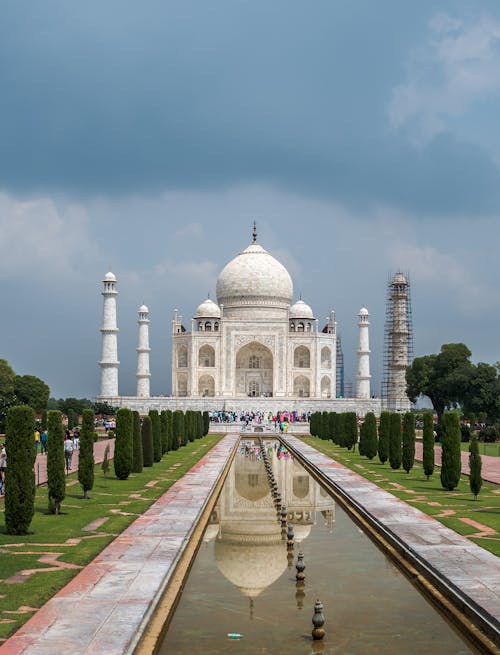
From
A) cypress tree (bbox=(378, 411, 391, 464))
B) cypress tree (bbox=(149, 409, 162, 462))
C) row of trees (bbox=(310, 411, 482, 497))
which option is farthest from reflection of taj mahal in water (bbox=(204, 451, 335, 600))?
cypress tree (bbox=(378, 411, 391, 464))

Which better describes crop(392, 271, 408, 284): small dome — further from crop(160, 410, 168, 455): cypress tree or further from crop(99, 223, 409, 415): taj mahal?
crop(160, 410, 168, 455): cypress tree

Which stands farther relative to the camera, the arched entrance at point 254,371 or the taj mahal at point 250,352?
the arched entrance at point 254,371

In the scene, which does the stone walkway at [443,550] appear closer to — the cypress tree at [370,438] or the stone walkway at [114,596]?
the stone walkway at [114,596]

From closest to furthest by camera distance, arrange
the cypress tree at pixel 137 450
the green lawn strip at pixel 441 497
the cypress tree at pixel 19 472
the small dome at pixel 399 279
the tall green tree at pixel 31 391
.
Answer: the cypress tree at pixel 19 472
the green lawn strip at pixel 441 497
the cypress tree at pixel 137 450
the tall green tree at pixel 31 391
the small dome at pixel 399 279

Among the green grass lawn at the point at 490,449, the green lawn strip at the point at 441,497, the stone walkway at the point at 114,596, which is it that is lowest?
the stone walkway at the point at 114,596

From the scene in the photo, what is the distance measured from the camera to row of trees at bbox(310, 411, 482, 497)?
15.6 meters

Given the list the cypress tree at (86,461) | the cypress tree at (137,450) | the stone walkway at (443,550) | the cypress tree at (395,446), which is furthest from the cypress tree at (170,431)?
the cypress tree at (86,461)

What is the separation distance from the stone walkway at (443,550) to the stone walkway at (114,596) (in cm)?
261

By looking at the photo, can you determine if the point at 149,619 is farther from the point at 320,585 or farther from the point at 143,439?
the point at 143,439

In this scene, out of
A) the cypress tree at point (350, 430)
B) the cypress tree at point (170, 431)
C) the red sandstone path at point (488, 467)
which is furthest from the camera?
the cypress tree at point (350, 430)

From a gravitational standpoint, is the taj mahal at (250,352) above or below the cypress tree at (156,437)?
above

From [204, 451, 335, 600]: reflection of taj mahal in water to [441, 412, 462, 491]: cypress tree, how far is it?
7.41 ft

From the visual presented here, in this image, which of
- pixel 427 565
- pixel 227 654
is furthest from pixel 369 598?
pixel 227 654

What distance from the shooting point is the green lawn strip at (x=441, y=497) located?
11.4 meters
